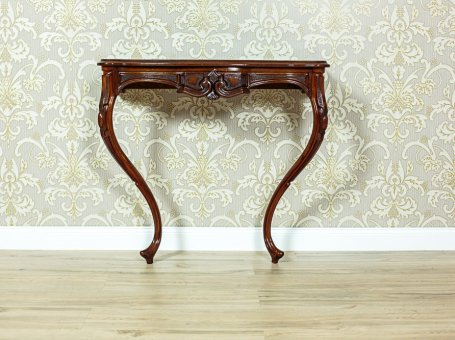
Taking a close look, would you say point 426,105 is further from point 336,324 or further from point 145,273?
point 145,273

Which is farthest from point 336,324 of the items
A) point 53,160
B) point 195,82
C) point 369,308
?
point 53,160

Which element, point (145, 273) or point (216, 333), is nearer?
point (216, 333)

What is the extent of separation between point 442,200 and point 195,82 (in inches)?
48.5

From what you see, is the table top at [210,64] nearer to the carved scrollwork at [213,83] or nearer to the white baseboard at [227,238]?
the carved scrollwork at [213,83]

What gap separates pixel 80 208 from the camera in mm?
2775

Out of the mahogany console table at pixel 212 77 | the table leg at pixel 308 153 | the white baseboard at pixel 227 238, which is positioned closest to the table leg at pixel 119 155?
the mahogany console table at pixel 212 77

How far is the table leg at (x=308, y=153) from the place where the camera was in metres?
2.40

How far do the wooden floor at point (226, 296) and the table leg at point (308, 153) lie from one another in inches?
3.3

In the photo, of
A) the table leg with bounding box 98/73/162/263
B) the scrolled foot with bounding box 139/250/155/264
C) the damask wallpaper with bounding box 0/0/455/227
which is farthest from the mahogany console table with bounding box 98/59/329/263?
the scrolled foot with bounding box 139/250/155/264

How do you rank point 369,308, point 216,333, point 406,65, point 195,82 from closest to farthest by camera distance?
point 216,333 → point 369,308 → point 195,82 → point 406,65

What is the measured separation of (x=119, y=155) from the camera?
247 centimetres

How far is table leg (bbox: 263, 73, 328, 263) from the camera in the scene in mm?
2402

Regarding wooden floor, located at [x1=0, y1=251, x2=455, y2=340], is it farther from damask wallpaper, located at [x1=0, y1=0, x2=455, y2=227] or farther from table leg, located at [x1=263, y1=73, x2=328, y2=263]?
damask wallpaper, located at [x1=0, y1=0, x2=455, y2=227]

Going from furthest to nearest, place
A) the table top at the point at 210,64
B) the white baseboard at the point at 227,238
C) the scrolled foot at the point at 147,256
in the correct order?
the white baseboard at the point at 227,238, the scrolled foot at the point at 147,256, the table top at the point at 210,64
